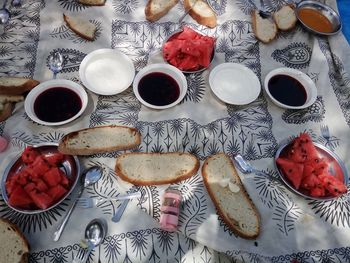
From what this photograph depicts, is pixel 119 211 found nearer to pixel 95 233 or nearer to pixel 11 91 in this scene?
pixel 95 233

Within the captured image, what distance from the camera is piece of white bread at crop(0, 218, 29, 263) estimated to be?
1.48 metres

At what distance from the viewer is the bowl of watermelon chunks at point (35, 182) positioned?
154cm

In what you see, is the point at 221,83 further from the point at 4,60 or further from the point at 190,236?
the point at 4,60

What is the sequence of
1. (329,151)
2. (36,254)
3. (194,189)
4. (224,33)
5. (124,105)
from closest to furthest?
(36,254), (194,189), (329,151), (124,105), (224,33)

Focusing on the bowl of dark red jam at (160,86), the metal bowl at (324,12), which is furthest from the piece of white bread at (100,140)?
the metal bowl at (324,12)

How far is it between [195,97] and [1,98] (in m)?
1.18

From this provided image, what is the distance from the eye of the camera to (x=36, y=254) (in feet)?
5.10

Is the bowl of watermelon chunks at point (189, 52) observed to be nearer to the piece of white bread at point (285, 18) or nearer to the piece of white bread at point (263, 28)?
the piece of white bread at point (263, 28)

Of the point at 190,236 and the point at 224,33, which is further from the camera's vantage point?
the point at 224,33

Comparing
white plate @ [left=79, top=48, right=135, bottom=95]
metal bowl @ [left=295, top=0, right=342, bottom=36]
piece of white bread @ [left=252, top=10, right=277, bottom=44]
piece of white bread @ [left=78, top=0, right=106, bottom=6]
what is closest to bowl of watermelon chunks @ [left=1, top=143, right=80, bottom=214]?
white plate @ [left=79, top=48, right=135, bottom=95]

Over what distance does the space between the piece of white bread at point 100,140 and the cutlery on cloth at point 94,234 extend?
1.26 ft

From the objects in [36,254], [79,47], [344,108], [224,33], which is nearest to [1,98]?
[79,47]

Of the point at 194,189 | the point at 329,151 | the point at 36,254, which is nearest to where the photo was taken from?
the point at 36,254

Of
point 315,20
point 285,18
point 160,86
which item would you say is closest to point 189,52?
point 160,86
